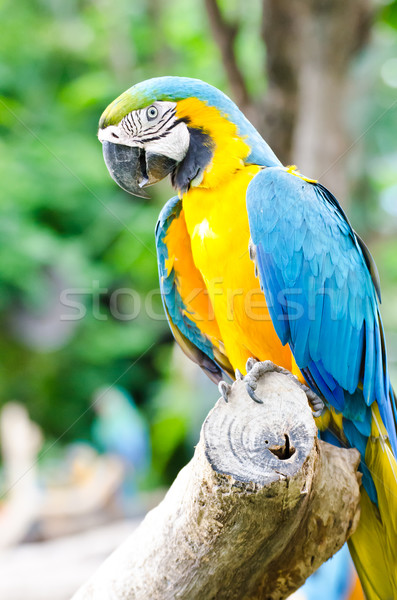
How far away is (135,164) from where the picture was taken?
1.40 m

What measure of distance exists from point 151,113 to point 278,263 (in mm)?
470

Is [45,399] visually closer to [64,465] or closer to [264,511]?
[64,465]

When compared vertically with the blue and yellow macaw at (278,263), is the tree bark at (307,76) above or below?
above

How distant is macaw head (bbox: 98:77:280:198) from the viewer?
1340 mm

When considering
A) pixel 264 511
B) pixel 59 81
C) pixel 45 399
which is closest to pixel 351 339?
pixel 264 511

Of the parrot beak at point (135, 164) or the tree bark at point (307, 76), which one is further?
the tree bark at point (307, 76)

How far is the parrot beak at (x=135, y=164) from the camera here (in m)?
1.38

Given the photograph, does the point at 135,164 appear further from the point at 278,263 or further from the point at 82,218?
the point at 82,218

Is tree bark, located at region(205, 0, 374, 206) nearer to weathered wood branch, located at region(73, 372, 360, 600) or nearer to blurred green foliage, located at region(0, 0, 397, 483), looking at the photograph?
blurred green foliage, located at region(0, 0, 397, 483)

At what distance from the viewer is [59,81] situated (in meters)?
5.40

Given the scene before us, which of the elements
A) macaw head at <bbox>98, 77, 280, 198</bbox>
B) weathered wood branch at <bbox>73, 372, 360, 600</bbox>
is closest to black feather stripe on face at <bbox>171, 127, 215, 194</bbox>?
macaw head at <bbox>98, 77, 280, 198</bbox>

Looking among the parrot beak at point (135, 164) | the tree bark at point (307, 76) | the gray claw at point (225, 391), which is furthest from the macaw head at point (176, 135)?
the tree bark at point (307, 76)

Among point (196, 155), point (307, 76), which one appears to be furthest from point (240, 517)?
point (307, 76)

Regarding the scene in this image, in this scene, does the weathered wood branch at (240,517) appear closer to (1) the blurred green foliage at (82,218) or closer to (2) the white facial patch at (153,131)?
(2) the white facial patch at (153,131)
